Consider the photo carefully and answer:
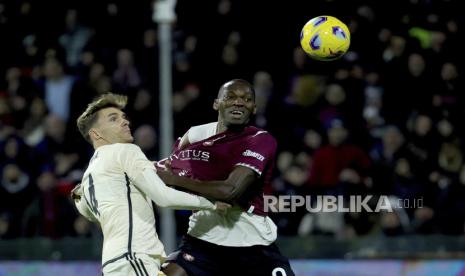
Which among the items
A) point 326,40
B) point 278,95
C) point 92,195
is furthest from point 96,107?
point 278,95

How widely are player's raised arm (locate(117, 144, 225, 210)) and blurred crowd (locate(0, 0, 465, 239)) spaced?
410 cm

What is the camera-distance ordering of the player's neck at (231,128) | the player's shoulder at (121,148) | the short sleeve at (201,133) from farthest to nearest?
the short sleeve at (201,133), the player's neck at (231,128), the player's shoulder at (121,148)

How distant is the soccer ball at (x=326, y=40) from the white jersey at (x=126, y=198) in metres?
1.85

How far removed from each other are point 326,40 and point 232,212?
1.54 m

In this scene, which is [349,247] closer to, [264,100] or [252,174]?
[264,100]

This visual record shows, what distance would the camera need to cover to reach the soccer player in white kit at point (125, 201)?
5.57 meters

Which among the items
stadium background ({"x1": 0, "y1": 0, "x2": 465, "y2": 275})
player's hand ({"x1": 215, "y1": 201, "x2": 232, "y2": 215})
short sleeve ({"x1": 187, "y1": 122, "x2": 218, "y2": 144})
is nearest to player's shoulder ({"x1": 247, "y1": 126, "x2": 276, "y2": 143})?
short sleeve ({"x1": 187, "y1": 122, "x2": 218, "y2": 144})

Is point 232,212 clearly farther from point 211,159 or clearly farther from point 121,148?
point 121,148

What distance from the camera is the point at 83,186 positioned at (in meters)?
5.81

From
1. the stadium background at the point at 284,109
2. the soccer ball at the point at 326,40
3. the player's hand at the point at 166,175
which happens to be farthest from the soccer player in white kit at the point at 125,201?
the stadium background at the point at 284,109

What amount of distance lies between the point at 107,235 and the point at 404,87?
576 cm

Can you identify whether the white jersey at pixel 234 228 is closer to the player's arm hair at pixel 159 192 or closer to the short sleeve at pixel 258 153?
the short sleeve at pixel 258 153
